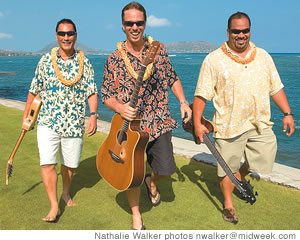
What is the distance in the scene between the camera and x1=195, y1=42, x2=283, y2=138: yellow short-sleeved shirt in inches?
157

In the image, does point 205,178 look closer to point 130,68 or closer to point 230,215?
point 230,215

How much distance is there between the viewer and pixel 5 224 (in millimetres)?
4098

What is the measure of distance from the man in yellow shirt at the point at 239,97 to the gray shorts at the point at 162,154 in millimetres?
393

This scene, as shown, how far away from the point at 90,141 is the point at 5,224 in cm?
392

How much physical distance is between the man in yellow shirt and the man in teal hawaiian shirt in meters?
1.44

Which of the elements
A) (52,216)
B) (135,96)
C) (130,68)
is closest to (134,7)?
(130,68)

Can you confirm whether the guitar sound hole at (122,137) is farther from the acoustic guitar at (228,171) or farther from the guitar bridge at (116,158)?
the acoustic guitar at (228,171)

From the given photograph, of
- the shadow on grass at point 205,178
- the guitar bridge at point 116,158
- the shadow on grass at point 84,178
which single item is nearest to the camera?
the guitar bridge at point 116,158

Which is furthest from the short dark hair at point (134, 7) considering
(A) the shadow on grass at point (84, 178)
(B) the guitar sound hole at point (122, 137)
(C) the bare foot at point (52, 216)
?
(A) the shadow on grass at point (84, 178)

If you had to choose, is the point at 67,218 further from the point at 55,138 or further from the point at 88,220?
the point at 55,138

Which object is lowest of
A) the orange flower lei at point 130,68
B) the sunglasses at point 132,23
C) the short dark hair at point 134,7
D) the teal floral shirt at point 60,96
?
the teal floral shirt at point 60,96

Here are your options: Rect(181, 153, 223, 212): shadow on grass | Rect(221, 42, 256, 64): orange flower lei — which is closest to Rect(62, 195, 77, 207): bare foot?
Rect(181, 153, 223, 212): shadow on grass

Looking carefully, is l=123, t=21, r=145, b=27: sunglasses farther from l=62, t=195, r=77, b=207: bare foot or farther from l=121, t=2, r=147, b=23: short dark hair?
l=62, t=195, r=77, b=207: bare foot

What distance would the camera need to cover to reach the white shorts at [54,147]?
4125mm
